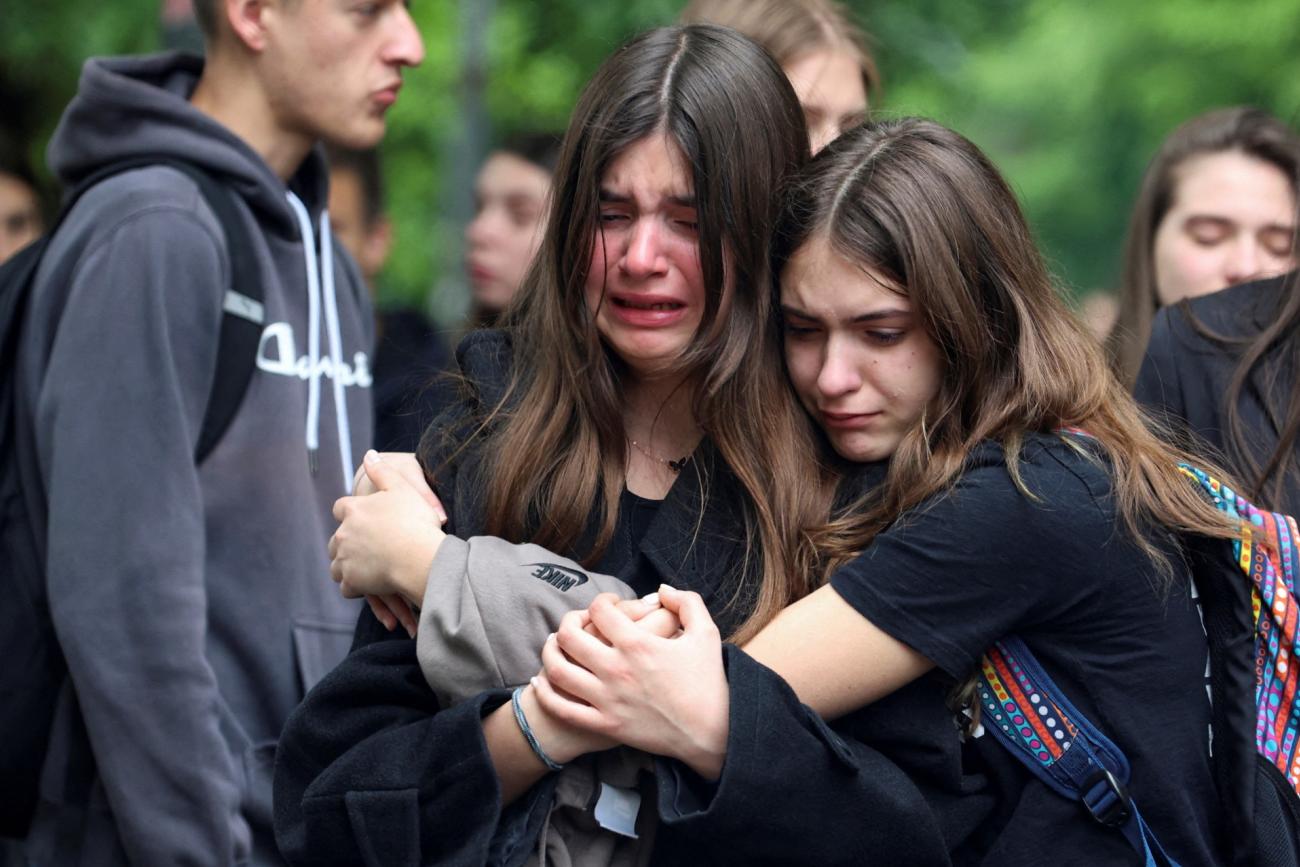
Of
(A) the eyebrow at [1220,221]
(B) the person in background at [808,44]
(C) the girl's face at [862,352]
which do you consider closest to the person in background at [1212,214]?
(A) the eyebrow at [1220,221]

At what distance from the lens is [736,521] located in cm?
282

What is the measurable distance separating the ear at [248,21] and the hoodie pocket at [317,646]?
1305mm

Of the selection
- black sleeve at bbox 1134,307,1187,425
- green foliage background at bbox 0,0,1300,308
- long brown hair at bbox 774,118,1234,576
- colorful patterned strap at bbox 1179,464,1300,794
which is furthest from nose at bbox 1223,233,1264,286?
colorful patterned strap at bbox 1179,464,1300,794

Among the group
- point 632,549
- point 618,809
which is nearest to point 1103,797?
point 618,809

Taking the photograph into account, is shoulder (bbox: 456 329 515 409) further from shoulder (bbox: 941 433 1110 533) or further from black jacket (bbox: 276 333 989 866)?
shoulder (bbox: 941 433 1110 533)

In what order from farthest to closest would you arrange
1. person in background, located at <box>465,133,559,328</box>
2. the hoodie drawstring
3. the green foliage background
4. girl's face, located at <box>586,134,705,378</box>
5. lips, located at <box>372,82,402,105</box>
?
the green foliage background → person in background, located at <box>465,133,559,328</box> → lips, located at <box>372,82,402,105</box> → the hoodie drawstring → girl's face, located at <box>586,134,705,378</box>

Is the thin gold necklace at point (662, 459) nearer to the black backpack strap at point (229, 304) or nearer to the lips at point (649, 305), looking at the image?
the lips at point (649, 305)

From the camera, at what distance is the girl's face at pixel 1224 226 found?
4.39 meters

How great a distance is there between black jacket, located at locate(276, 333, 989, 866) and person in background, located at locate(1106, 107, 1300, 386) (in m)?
2.00

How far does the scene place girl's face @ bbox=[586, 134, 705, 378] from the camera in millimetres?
2795

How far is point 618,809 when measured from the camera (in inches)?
101

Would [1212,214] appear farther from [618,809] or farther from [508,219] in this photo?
[618,809]

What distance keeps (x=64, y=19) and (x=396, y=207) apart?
16.5 ft

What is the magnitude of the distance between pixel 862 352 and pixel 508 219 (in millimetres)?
3446
